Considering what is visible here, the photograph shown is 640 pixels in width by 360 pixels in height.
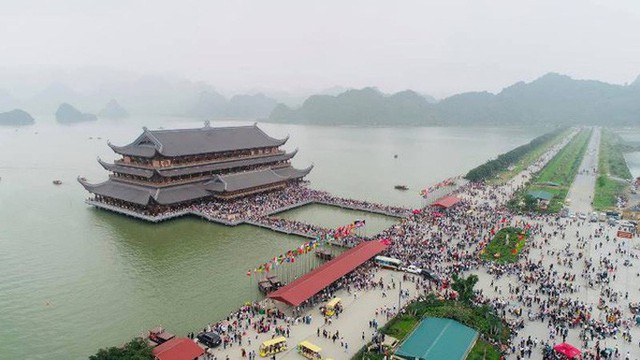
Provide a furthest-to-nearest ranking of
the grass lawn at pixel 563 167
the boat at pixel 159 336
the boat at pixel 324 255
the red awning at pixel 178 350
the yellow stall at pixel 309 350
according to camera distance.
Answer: the grass lawn at pixel 563 167
the boat at pixel 324 255
the boat at pixel 159 336
the yellow stall at pixel 309 350
the red awning at pixel 178 350

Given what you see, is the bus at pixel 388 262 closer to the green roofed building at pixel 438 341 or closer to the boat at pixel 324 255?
the boat at pixel 324 255

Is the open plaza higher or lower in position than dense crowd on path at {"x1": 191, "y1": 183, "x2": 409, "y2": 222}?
lower

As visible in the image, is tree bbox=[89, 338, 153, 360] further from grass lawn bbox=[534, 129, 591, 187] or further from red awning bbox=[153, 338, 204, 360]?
grass lawn bbox=[534, 129, 591, 187]

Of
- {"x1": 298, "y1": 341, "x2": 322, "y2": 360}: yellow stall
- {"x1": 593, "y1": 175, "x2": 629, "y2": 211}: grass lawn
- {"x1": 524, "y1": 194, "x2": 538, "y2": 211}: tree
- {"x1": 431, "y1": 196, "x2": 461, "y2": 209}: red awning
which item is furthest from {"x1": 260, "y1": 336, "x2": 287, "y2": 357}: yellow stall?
{"x1": 593, "y1": 175, "x2": 629, "y2": 211}: grass lawn

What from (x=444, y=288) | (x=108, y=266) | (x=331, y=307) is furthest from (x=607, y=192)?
(x=108, y=266)

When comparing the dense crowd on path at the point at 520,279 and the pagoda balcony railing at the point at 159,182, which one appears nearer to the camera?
the dense crowd on path at the point at 520,279

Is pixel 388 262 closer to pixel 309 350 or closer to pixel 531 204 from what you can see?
pixel 309 350

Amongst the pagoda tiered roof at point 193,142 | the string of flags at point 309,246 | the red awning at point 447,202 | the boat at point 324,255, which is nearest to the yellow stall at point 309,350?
the string of flags at point 309,246
